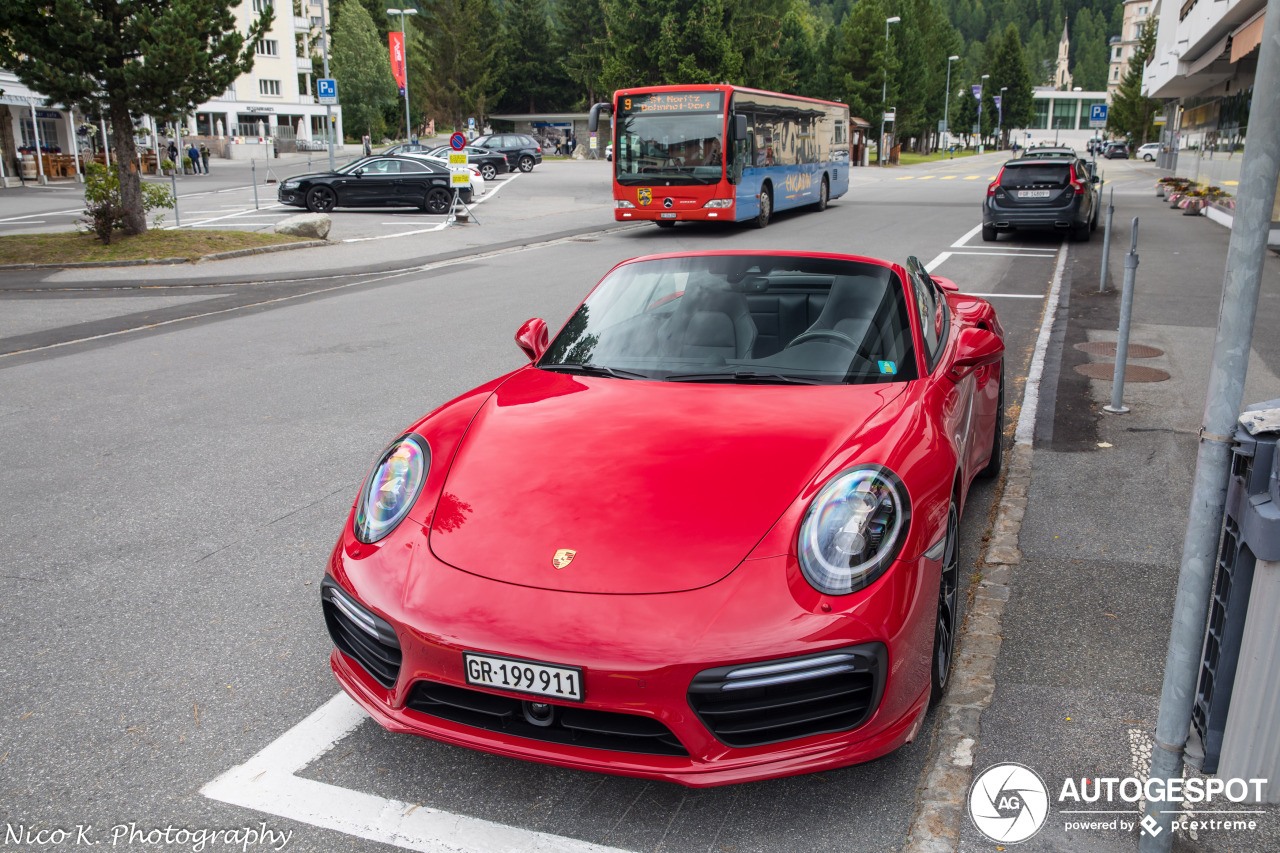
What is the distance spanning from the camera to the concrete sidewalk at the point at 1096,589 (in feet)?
9.40

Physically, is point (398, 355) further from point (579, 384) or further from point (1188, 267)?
point (1188, 267)

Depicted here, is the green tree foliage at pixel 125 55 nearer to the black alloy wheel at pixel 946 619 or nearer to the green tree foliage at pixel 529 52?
the black alloy wheel at pixel 946 619

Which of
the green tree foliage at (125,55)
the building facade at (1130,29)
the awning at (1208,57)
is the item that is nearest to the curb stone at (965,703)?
the green tree foliage at (125,55)

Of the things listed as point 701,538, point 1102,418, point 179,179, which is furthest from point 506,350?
point 179,179

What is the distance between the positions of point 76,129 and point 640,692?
53749 mm

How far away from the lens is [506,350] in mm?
9367

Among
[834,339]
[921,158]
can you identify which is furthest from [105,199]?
[921,158]

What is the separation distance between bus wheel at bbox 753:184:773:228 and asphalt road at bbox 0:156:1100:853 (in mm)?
13853

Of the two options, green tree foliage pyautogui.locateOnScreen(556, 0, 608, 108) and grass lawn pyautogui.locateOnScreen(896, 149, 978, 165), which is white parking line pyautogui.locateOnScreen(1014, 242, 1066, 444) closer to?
grass lawn pyautogui.locateOnScreen(896, 149, 978, 165)

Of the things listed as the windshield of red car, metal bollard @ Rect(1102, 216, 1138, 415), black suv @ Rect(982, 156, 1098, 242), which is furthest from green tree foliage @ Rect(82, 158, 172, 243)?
metal bollard @ Rect(1102, 216, 1138, 415)

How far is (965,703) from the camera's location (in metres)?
3.23

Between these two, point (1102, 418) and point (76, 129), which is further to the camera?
point (76, 129)

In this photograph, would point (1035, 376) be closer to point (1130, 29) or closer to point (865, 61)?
point (865, 61)

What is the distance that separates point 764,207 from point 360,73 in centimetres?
6780
